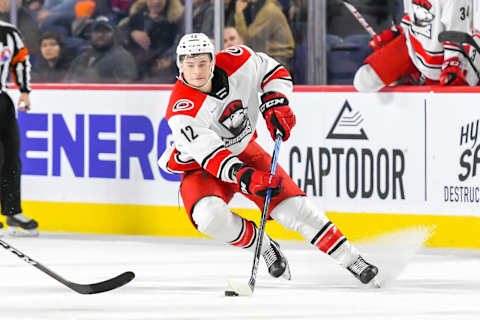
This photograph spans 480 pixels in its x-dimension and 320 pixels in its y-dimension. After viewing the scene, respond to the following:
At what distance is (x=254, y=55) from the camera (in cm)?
495

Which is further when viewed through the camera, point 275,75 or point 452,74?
point 452,74

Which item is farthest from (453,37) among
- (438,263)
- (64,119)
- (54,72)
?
(54,72)

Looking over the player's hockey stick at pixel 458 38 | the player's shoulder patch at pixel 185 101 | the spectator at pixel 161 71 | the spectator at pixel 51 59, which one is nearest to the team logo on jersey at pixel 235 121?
the player's shoulder patch at pixel 185 101

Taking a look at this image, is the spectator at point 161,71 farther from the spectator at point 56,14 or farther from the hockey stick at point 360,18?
the hockey stick at point 360,18

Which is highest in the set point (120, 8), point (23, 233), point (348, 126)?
point (120, 8)

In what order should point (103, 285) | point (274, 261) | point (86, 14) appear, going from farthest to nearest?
point (86, 14), point (274, 261), point (103, 285)

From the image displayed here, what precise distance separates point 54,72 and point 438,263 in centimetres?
312

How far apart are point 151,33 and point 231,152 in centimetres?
287

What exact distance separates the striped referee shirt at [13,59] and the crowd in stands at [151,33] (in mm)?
905

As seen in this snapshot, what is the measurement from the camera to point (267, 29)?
6.94 meters

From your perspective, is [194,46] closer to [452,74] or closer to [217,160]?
[217,160]

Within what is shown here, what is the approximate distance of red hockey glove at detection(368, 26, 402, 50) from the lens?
20.4ft

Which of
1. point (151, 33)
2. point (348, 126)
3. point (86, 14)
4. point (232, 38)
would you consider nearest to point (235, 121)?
point (348, 126)

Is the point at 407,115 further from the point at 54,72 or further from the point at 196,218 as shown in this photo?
the point at 54,72
